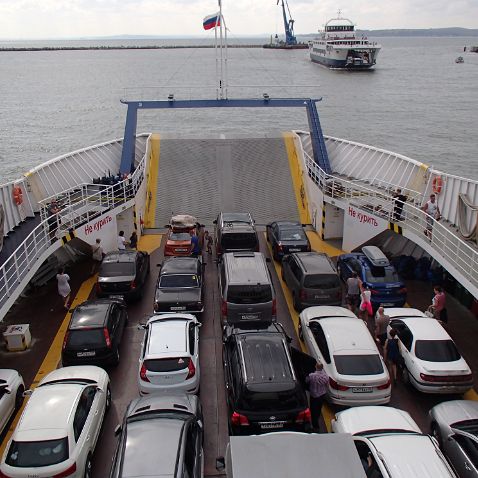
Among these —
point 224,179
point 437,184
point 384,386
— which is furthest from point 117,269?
point 437,184

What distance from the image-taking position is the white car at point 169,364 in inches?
393

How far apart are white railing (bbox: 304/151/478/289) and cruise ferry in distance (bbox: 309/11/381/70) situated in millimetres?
96026

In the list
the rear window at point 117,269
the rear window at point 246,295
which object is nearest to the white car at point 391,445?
the rear window at point 246,295

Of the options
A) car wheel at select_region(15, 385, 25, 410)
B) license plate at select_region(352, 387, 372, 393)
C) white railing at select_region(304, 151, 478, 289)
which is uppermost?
white railing at select_region(304, 151, 478, 289)

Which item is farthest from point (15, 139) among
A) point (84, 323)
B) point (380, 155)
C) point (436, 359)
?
point (436, 359)

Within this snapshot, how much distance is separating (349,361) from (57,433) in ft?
17.5

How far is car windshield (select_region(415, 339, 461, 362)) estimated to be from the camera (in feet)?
34.7

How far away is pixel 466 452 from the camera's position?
7996 millimetres

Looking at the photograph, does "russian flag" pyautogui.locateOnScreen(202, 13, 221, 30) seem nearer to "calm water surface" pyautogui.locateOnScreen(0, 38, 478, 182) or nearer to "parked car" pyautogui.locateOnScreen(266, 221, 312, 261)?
"calm water surface" pyautogui.locateOnScreen(0, 38, 478, 182)

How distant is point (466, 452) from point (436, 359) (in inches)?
107

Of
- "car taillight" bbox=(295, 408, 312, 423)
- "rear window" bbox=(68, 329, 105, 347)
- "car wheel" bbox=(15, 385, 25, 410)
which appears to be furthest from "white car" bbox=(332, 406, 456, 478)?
"car wheel" bbox=(15, 385, 25, 410)

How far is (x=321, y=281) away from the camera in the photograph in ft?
44.4

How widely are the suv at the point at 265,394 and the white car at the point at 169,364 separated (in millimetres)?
876

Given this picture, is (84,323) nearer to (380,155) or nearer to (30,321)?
(30,321)
